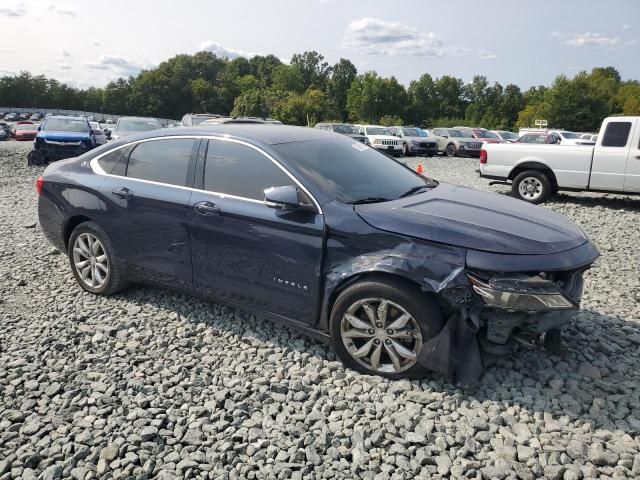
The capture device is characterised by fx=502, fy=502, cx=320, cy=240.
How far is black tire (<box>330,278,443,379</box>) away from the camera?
3.13m

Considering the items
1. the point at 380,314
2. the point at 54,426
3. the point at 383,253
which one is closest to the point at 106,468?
the point at 54,426

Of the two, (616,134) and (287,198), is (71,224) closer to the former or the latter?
(287,198)

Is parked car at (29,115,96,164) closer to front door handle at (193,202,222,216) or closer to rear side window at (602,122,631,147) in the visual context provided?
front door handle at (193,202,222,216)

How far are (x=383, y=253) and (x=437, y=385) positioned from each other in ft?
3.12

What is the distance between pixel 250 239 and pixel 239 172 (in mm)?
566

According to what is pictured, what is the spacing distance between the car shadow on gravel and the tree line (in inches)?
2336

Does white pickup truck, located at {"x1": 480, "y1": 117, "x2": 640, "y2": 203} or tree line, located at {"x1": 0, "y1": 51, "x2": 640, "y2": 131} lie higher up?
tree line, located at {"x1": 0, "y1": 51, "x2": 640, "y2": 131}

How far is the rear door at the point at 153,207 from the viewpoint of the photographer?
413 centimetres

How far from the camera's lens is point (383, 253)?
328 centimetres

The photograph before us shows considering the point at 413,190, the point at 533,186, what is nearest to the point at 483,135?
the point at 533,186

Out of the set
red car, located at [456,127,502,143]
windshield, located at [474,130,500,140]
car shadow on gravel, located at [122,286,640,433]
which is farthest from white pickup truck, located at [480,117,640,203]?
windshield, located at [474,130,500,140]

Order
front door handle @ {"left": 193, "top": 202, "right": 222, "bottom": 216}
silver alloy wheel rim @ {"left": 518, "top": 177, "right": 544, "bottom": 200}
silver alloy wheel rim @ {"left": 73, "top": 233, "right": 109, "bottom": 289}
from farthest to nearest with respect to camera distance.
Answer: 1. silver alloy wheel rim @ {"left": 518, "top": 177, "right": 544, "bottom": 200}
2. silver alloy wheel rim @ {"left": 73, "top": 233, "right": 109, "bottom": 289}
3. front door handle @ {"left": 193, "top": 202, "right": 222, "bottom": 216}

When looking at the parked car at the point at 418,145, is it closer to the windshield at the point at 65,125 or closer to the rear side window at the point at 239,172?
the windshield at the point at 65,125

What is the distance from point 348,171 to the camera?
3971 mm
